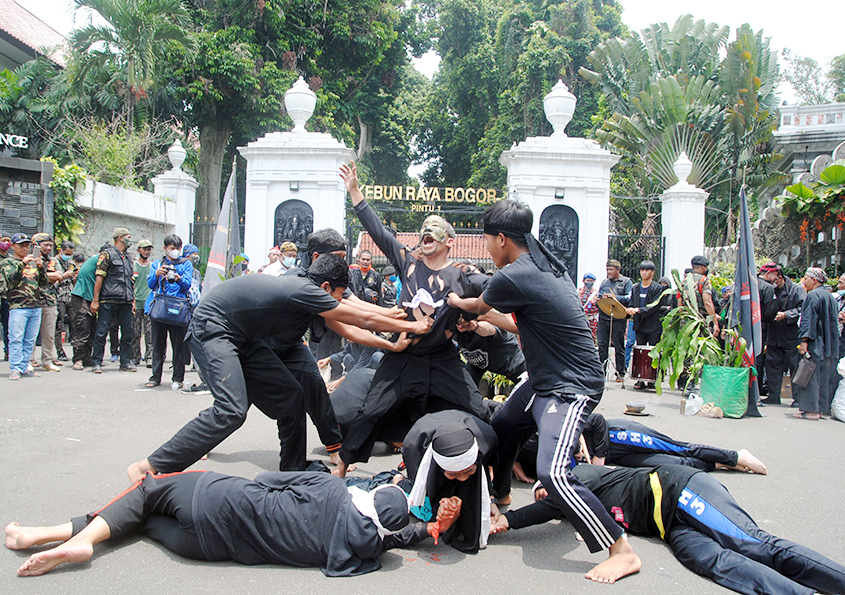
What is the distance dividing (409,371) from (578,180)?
921 cm

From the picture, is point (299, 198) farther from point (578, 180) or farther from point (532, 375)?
point (532, 375)

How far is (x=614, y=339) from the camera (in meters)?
10.4

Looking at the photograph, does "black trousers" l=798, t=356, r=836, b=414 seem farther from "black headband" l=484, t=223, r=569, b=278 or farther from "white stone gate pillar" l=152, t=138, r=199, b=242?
"white stone gate pillar" l=152, t=138, r=199, b=242

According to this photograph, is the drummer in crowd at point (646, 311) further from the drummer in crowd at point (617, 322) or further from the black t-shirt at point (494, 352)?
the black t-shirt at point (494, 352)

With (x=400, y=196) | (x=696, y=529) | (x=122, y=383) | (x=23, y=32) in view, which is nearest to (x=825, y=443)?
(x=696, y=529)

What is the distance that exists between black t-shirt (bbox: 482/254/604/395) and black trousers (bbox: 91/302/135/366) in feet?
24.6

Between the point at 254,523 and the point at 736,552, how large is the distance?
2.47 meters

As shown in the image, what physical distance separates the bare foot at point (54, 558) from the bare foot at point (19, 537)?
0.16m

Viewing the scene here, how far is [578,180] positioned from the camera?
1276cm

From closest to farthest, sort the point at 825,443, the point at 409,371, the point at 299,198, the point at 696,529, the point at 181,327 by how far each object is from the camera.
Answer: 1. the point at 696,529
2. the point at 409,371
3. the point at 825,443
4. the point at 181,327
5. the point at 299,198

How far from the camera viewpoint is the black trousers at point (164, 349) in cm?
809

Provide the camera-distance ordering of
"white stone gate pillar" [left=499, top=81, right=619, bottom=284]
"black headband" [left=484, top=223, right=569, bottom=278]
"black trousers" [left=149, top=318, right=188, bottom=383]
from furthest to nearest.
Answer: "white stone gate pillar" [left=499, top=81, right=619, bottom=284] → "black trousers" [left=149, top=318, right=188, bottom=383] → "black headband" [left=484, top=223, right=569, bottom=278]

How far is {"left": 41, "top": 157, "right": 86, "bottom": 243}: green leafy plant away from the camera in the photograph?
13.0m

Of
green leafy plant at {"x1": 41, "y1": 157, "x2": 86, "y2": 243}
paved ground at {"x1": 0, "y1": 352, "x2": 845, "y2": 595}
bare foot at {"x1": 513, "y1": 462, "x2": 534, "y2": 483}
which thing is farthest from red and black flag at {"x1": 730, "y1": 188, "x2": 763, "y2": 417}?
green leafy plant at {"x1": 41, "y1": 157, "x2": 86, "y2": 243}
